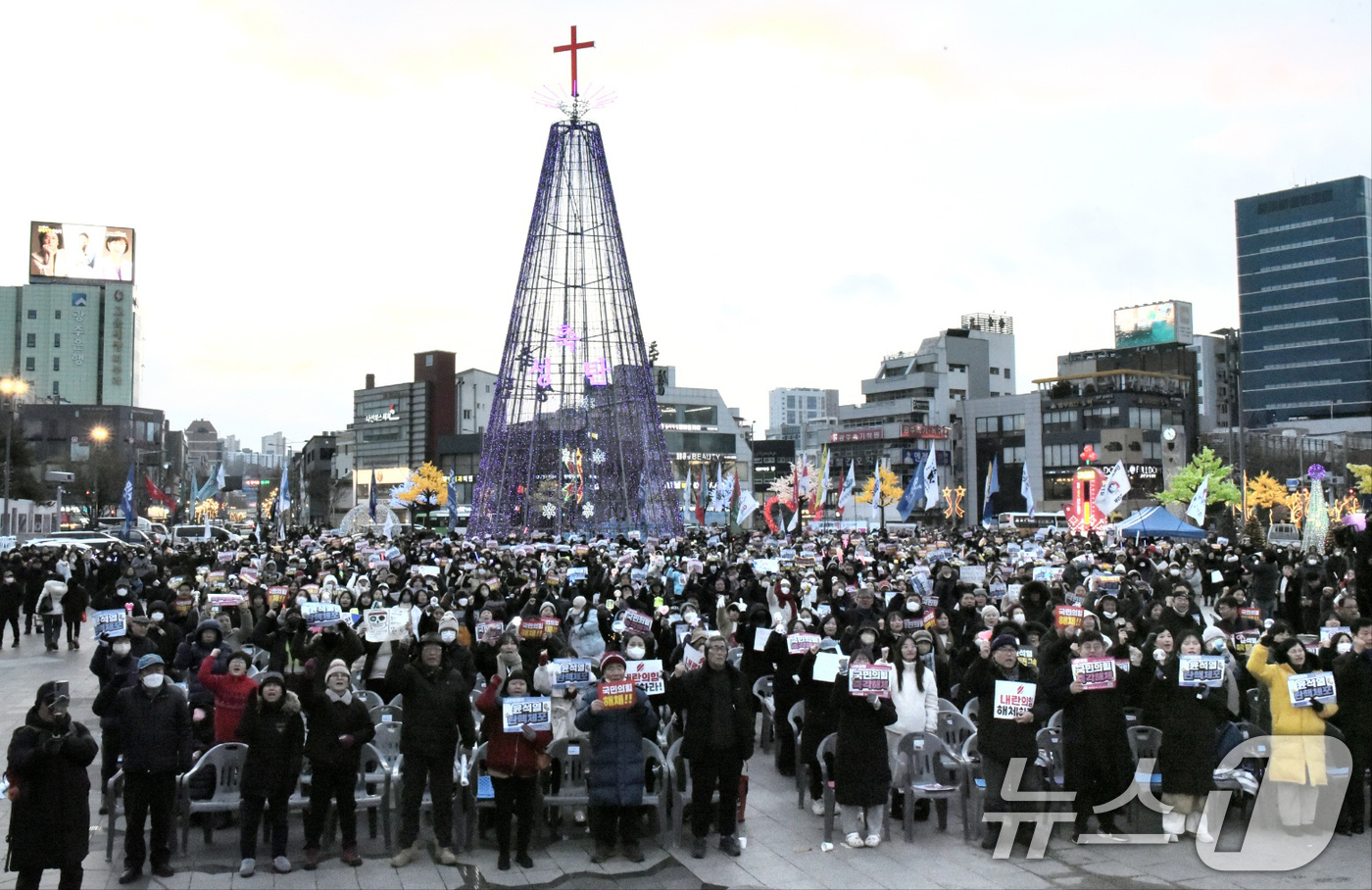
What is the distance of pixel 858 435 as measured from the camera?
380 feet

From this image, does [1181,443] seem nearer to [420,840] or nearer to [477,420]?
[477,420]

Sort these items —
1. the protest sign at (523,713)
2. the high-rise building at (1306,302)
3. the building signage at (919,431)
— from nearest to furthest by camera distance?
the protest sign at (523,713) < the building signage at (919,431) < the high-rise building at (1306,302)

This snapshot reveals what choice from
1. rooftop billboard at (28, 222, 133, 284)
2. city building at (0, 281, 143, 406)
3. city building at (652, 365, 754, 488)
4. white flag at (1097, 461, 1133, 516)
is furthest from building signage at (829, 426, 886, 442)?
rooftop billboard at (28, 222, 133, 284)

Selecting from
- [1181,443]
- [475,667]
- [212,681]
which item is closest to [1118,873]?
[475,667]

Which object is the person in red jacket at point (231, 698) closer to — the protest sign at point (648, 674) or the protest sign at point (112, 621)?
the protest sign at point (648, 674)

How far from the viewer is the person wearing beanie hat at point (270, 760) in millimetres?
8625

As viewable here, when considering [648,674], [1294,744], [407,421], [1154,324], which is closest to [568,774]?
[648,674]

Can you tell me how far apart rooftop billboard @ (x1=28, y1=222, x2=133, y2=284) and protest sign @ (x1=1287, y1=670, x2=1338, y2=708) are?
142 metres

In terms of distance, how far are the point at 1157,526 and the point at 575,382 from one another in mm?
18717

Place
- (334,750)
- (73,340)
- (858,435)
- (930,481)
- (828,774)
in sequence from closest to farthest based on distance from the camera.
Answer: (334,750)
(828,774)
(930,481)
(858,435)
(73,340)

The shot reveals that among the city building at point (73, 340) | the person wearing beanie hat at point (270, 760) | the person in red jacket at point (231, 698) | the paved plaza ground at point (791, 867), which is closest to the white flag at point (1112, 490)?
the paved plaza ground at point (791, 867)

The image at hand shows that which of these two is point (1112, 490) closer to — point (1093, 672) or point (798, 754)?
point (798, 754)

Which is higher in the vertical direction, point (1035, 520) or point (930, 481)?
point (930, 481)

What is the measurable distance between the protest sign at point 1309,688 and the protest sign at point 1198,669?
20.8 inches
